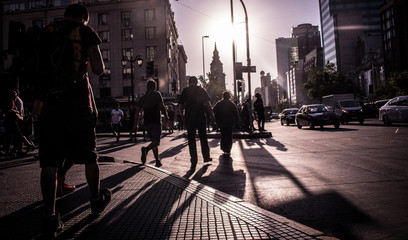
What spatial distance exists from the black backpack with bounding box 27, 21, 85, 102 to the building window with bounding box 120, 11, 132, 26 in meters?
45.4

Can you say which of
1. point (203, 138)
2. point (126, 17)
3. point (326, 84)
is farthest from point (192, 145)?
point (326, 84)

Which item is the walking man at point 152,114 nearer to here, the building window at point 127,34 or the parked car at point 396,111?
the parked car at point 396,111

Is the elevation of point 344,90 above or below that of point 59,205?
above

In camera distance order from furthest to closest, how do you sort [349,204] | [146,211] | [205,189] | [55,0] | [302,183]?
[55,0], [302,183], [205,189], [349,204], [146,211]

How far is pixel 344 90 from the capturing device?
6081 cm

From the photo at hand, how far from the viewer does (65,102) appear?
2.62 metres

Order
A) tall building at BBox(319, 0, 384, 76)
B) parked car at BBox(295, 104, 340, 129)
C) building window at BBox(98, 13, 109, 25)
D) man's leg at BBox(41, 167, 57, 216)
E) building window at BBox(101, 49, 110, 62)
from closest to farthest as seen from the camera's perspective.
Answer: man's leg at BBox(41, 167, 57, 216), parked car at BBox(295, 104, 340, 129), building window at BBox(101, 49, 110, 62), building window at BBox(98, 13, 109, 25), tall building at BBox(319, 0, 384, 76)

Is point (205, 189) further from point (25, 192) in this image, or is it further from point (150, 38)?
point (150, 38)

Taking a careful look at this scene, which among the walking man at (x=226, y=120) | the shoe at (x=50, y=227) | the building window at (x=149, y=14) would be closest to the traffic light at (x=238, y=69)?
the walking man at (x=226, y=120)

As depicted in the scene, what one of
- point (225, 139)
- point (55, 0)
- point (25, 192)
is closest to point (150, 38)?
point (55, 0)

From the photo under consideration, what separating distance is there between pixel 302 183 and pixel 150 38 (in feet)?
144

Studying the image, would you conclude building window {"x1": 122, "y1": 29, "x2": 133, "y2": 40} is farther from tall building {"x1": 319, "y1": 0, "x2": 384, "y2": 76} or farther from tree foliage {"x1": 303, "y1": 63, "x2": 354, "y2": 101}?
tall building {"x1": 319, "y1": 0, "x2": 384, "y2": 76}

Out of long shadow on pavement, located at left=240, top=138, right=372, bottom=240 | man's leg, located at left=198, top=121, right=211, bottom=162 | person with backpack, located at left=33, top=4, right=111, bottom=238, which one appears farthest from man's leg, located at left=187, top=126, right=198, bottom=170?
person with backpack, located at left=33, top=4, right=111, bottom=238

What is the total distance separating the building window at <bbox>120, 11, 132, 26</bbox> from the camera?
148 ft
